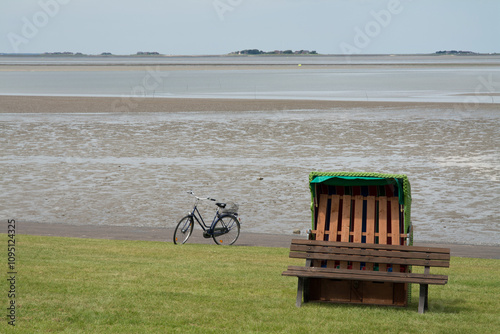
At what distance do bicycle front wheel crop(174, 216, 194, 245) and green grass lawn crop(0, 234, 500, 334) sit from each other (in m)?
2.30

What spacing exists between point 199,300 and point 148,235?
23.7 ft

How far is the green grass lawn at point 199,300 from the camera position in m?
7.83

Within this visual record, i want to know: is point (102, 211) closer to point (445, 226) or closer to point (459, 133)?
point (445, 226)

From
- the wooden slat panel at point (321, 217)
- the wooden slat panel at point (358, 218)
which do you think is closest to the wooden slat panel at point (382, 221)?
the wooden slat panel at point (358, 218)

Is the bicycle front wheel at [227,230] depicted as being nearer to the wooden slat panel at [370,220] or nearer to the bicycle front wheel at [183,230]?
the bicycle front wheel at [183,230]

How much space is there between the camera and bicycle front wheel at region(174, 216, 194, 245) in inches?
591

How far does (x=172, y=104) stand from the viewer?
2287 inches

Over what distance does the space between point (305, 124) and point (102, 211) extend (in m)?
23.7

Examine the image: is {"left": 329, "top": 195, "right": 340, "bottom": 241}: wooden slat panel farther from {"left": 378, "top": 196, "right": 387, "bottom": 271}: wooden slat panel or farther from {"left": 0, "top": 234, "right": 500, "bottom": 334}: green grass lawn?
{"left": 0, "top": 234, "right": 500, "bottom": 334}: green grass lawn

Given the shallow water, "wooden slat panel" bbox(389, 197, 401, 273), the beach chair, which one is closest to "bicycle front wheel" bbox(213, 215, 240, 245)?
the shallow water

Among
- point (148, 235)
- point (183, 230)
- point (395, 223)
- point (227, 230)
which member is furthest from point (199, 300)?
point (148, 235)

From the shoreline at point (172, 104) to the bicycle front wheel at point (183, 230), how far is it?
1477 inches

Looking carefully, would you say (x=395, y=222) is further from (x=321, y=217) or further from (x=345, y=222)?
(x=321, y=217)

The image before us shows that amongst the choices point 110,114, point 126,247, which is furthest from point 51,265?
point 110,114
